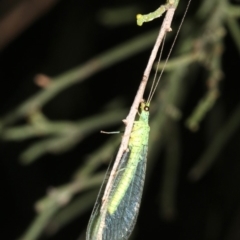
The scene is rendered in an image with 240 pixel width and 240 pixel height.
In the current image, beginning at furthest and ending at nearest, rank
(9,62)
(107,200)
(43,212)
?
(9,62) → (43,212) → (107,200)

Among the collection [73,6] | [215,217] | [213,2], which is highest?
[73,6]

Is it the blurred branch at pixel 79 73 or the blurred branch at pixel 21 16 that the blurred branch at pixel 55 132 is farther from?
the blurred branch at pixel 21 16

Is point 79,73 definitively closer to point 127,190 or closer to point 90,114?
point 127,190

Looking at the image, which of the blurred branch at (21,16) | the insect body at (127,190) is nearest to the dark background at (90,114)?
the blurred branch at (21,16)

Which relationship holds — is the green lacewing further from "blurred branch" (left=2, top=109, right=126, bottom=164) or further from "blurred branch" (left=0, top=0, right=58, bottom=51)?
"blurred branch" (left=0, top=0, right=58, bottom=51)

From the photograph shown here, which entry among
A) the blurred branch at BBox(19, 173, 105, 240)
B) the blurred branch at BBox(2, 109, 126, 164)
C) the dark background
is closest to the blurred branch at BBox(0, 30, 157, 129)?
the blurred branch at BBox(2, 109, 126, 164)

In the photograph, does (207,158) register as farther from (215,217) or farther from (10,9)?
(10,9)

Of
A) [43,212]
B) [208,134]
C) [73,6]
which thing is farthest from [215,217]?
[73,6]
